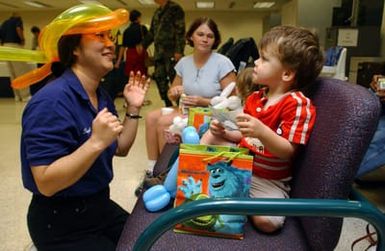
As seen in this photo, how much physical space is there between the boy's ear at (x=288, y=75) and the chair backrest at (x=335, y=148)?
0.40 feet

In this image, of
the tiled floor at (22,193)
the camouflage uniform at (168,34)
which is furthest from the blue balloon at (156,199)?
the camouflage uniform at (168,34)

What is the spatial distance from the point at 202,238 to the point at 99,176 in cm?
41

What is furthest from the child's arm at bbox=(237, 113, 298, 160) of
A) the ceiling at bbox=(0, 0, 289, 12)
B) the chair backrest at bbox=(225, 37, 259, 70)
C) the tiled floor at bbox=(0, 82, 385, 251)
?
the ceiling at bbox=(0, 0, 289, 12)

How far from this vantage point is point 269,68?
3.80 feet

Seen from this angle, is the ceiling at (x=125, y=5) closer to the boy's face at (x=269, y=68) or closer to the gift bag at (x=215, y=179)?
the boy's face at (x=269, y=68)

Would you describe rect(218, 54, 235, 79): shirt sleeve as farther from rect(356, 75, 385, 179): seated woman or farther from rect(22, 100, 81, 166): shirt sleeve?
rect(22, 100, 81, 166): shirt sleeve

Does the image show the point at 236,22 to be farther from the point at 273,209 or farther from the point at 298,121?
the point at 273,209

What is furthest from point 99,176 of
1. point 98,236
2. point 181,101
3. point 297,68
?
point 181,101

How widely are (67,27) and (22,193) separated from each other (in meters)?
1.69

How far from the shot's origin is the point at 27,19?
46.4 feet

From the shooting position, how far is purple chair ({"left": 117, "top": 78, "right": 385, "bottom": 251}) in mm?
773

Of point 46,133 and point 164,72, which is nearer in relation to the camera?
point 46,133

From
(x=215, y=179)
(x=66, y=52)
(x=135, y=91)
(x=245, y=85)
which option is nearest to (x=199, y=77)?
(x=245, y=85)

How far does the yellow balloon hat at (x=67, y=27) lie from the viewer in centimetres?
106
